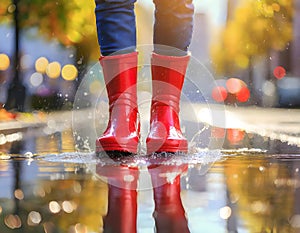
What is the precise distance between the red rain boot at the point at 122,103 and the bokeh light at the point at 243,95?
5293 millimetres

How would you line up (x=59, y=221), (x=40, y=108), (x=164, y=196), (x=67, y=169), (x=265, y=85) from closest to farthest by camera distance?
(x=59, y=221) < (x=164, y=196) < (x=67, y=169) < (x=40, y=108) < (x=265, y=85)

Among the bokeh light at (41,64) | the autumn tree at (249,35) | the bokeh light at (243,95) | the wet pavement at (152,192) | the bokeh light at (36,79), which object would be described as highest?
the autumn tree at (249,35)

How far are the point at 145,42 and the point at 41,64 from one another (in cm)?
158

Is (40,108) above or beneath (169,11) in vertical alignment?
beneath

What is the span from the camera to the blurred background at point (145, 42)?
6.46m

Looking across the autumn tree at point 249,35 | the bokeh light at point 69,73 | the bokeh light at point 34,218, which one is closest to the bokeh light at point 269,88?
the autumn tree at point 249,35

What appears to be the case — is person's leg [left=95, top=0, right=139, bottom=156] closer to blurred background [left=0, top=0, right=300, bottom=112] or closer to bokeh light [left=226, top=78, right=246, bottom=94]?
blurred background [left=0, top=0, right=300, bottom=112]

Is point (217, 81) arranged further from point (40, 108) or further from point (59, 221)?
point (59, 221)

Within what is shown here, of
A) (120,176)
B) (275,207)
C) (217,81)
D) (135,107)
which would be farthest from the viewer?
(217,81)

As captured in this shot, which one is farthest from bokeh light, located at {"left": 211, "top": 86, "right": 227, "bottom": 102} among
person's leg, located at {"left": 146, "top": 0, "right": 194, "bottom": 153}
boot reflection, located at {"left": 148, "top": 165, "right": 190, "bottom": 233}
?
boot reflection, located at {"left": 148, "top": 165, "right": 190, "bottom": 233}

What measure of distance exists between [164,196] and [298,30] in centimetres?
825

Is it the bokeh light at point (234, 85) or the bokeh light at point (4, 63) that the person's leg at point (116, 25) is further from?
the bokeh light at point (234, 85)

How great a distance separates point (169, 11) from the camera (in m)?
2.22

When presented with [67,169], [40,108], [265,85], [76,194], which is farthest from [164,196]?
[265,85]
